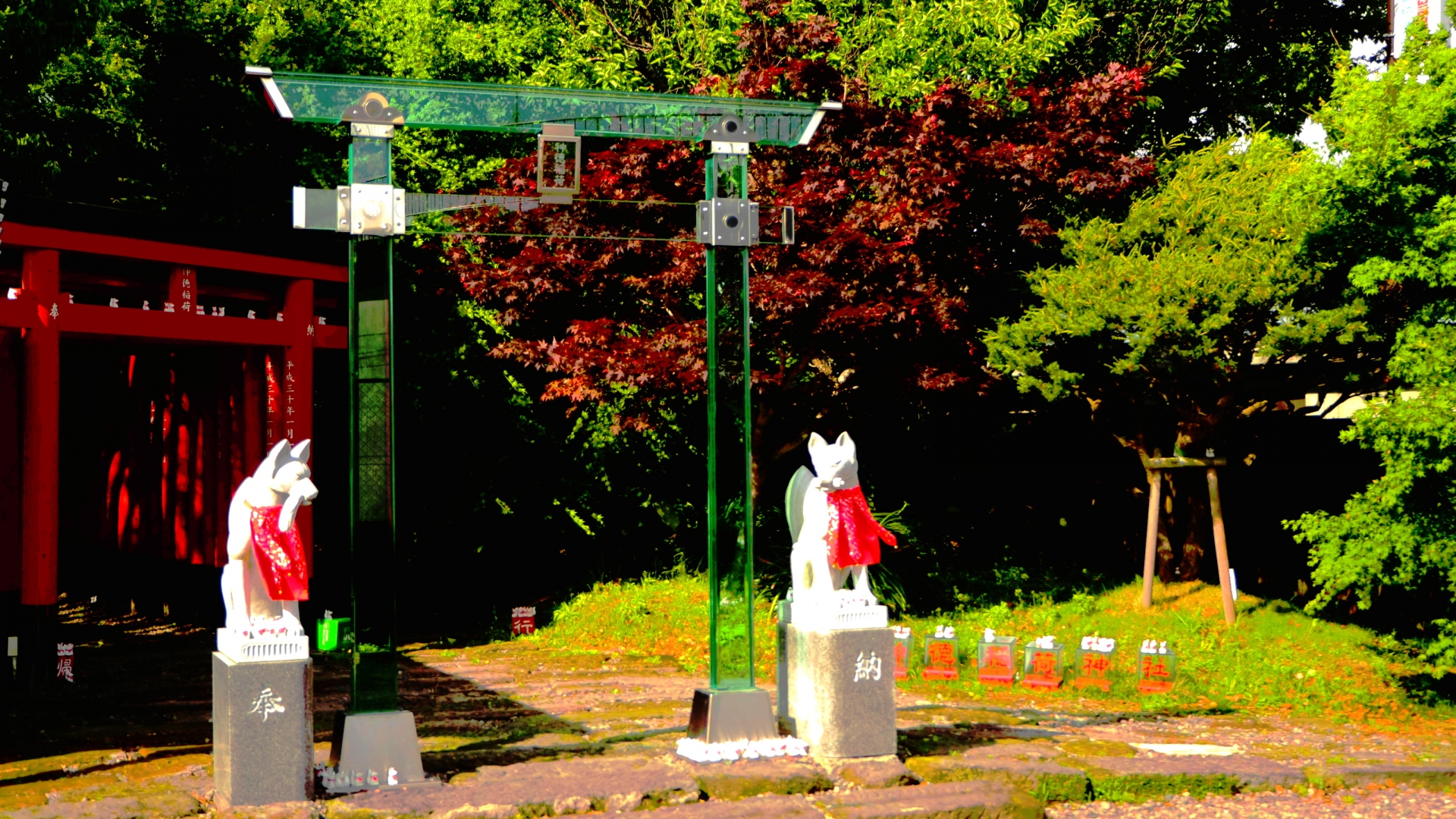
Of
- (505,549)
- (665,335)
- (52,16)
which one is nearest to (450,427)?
(505,549)

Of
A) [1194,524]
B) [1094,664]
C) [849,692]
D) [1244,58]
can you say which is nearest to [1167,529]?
[1194,524]

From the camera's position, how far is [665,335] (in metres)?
12.2

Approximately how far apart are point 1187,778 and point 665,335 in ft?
21.0

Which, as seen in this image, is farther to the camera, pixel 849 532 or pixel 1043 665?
pixel 1043 665

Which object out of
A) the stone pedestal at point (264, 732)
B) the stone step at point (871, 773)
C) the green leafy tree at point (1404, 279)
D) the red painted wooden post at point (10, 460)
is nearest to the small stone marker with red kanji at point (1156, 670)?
the green leafy tree at point (1404, 279)

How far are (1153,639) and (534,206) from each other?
6.99 m

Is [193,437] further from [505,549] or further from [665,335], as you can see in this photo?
[665,335]

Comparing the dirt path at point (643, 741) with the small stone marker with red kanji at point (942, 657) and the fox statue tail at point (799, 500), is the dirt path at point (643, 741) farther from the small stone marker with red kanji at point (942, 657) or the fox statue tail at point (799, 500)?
the fox statue tail at point (799, 500)

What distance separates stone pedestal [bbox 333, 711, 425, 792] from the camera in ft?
21.9

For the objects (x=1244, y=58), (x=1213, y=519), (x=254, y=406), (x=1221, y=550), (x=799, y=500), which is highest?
(x=1244, y=58)

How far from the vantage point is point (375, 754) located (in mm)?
6719

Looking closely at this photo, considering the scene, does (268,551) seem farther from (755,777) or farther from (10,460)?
(10,460)

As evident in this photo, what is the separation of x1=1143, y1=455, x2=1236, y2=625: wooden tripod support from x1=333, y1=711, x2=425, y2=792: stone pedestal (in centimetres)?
769

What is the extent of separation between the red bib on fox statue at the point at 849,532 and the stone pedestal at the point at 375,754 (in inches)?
101
